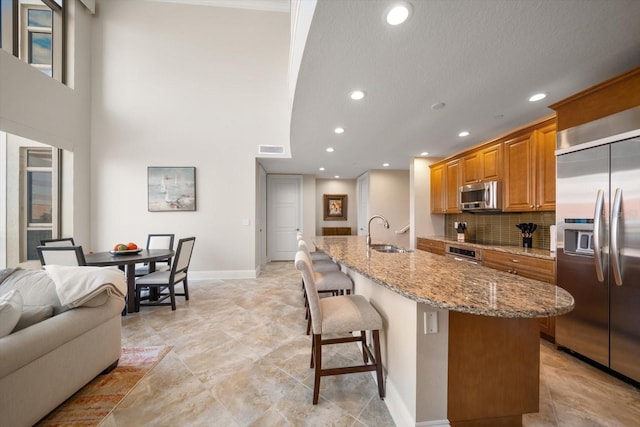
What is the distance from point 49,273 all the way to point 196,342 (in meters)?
1.27

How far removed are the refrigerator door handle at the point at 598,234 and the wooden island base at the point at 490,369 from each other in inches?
41.9

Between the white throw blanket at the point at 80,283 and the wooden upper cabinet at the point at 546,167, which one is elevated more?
the wooden upper cabinet at the point at 546,167

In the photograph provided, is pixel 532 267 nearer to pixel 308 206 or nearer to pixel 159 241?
pixel 308 206

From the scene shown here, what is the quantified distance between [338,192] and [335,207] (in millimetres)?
463

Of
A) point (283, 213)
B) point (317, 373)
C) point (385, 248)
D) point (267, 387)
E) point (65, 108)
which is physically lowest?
point (267, 387)

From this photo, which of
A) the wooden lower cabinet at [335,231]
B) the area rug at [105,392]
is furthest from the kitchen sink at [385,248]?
the wooden lower cabinet at [335,231]

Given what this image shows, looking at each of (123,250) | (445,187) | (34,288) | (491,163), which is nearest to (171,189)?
(123,250)

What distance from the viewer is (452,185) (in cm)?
393

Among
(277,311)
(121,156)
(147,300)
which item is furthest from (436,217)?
(121,156)

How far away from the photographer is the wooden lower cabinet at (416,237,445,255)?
3761mm

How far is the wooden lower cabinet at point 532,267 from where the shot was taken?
7.39 feet

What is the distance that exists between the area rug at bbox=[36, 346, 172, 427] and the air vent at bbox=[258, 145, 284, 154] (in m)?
3.53

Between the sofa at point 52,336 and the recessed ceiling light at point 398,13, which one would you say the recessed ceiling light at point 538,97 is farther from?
the sofa at point 52,336

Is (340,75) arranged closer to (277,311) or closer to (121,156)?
(277,311)
